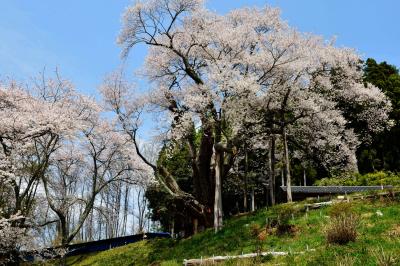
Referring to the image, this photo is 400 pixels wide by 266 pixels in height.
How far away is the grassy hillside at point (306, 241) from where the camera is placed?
12742 mm

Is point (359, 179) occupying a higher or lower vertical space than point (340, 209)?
higher

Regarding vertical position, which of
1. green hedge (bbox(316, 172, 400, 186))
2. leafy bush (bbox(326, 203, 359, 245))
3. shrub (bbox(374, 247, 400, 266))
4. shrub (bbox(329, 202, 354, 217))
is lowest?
shrub (bbox(374, 247, 400, 266))

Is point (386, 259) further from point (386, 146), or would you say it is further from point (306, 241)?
point (386, 146)

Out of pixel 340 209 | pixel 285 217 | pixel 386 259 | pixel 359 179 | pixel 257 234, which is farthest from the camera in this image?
pixel 359 179

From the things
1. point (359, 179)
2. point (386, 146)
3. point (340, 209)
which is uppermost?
point (386, 146)

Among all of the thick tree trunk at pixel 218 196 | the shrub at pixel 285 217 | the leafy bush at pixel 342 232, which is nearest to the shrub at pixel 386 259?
the leafy bush at pixel 342 232

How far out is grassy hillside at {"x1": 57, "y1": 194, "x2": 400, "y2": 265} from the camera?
41.8 ft

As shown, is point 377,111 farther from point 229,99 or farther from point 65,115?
point 65,115

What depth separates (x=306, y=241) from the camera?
51.4 feet

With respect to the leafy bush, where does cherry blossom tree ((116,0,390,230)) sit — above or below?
above

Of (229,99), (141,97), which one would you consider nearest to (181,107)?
(141,97)

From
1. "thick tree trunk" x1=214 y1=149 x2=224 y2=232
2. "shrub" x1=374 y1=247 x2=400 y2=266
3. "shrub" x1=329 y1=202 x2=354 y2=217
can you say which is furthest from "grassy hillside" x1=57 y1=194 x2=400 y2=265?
"thick tree trunk" x1=214 y1=149 x2=224 y2=232

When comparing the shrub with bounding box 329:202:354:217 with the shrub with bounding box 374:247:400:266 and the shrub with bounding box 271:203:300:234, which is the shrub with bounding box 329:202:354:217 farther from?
the shrub with bounding box 374:247:400:266

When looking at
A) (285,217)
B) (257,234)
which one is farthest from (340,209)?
(257,234)
